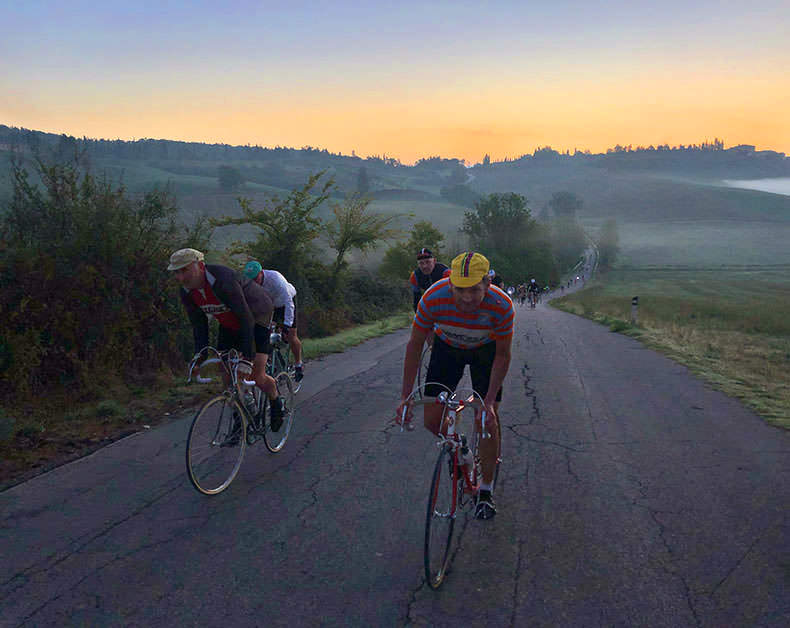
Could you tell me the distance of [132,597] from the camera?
11.4 ft

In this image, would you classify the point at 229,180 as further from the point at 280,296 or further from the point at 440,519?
the point at 440,519

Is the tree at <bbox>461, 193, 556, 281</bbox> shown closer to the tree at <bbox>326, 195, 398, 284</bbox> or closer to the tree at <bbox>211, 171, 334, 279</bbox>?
the tree at <bbox>326, 195, 398, 284</bbox>

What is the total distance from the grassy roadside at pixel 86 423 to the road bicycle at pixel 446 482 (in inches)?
155

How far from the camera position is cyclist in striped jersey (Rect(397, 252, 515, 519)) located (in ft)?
12.5

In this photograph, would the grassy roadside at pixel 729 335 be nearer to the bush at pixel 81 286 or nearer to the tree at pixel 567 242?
the bush at pixel 81 286

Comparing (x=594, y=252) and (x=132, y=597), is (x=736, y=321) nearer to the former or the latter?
(x=132, y=597)

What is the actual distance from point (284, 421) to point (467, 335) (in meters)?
3.16

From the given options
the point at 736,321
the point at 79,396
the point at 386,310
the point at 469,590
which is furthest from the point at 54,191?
the point at 736,321

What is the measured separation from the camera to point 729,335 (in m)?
24.6

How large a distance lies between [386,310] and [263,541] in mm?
26930

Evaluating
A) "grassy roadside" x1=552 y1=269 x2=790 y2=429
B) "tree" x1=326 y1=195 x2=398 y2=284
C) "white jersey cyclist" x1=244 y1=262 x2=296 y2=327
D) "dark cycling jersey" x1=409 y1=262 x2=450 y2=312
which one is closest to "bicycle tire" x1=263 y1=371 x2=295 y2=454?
"white jersey cyclist" x1=244 y1=262 x2=296 y2=327

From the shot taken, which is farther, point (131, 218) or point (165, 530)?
point (131, 218)

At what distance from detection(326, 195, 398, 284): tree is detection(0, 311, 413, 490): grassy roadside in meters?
17.5

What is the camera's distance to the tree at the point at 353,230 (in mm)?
27156
